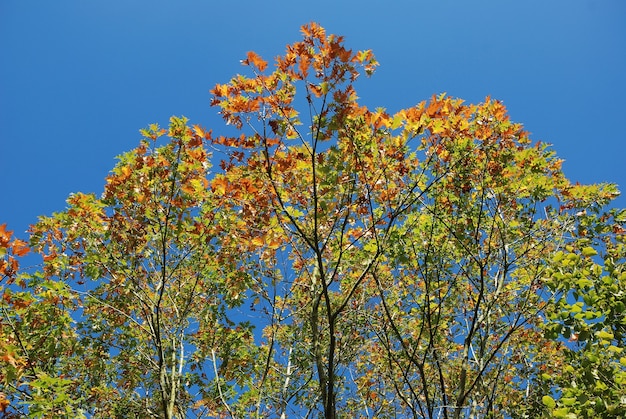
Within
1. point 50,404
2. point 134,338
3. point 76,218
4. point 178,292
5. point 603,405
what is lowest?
point 603,405

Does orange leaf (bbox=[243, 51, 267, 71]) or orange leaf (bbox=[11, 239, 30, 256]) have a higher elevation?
orange leaf (bbox=[243, 51, 267, 71])

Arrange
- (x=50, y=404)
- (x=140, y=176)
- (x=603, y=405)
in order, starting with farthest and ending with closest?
(x=140, y=176) < (x=50, y=404) < (x=603, y=405)

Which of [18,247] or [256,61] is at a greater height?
[256,61]

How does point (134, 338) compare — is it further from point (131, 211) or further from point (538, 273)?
point (538, 273)

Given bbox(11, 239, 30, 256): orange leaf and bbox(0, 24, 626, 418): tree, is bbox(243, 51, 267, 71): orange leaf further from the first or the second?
bbox(11, 239, 30, 256): orange leaf

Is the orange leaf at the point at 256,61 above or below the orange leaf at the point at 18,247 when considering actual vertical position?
above

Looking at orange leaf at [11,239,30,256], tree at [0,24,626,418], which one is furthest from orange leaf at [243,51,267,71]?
orange leaf at [11,239,30,256]

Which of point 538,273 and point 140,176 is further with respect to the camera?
point 538,273

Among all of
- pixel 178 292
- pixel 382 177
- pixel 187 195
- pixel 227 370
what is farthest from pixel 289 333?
pixel 382 177

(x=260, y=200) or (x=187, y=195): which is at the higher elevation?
(x=187, y=195)

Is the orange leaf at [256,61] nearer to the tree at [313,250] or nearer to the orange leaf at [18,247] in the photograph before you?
the tree at [313,250]

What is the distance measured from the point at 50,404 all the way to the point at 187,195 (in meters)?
2.94

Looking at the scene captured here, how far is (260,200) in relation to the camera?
5707 mm

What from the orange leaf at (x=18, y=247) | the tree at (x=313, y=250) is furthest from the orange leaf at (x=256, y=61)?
the orange leaf at (x=18, y=247)
